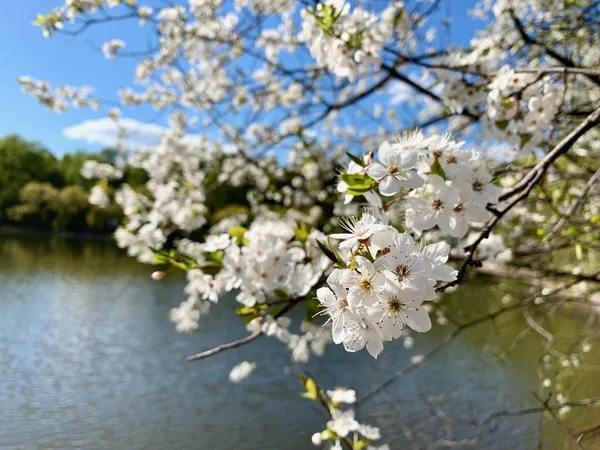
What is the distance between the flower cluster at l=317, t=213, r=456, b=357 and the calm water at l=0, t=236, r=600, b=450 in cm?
235

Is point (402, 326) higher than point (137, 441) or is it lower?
lower

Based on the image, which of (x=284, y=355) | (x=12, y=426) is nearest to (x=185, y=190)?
(x=12, y=426)

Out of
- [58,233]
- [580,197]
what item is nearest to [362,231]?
[580,197]

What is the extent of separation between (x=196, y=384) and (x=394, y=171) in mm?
6417

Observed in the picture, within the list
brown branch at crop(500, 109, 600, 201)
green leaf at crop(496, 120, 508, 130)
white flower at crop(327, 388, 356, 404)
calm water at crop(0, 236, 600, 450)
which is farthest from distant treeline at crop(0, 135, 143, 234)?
brown branch at crop(500, 109, 600, 201)

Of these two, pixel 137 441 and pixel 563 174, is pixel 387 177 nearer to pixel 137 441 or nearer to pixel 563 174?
pixel 563 174

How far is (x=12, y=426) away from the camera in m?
5.17

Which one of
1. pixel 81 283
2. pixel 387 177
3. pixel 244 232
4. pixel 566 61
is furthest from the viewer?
pixel 81 283

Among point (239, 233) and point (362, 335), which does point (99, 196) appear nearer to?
point (239, 233)

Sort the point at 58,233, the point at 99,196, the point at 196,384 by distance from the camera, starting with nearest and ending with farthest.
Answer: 1. the point at 99,196
2. the point at 196,384
3. the point at 58,233

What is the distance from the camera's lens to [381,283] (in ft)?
2.53

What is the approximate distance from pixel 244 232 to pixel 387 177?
2.83 ft

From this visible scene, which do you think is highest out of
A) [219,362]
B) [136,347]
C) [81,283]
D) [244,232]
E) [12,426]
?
[81,283]

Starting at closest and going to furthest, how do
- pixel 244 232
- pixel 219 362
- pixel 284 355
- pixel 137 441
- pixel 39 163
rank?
pixel 244 232 < pixel 137 441 < pixel 219 362 < pixel 284 355 < pixel 39 163
